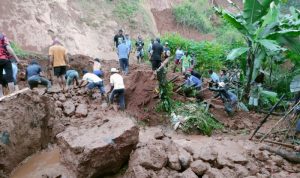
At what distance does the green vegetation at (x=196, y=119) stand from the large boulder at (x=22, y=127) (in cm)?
369

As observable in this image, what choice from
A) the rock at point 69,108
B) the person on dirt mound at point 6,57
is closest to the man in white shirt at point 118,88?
the rock at point 69,108

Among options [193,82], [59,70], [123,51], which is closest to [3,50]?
[59,70]

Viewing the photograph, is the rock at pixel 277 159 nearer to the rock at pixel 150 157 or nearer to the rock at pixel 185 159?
the rock at pixel 185 159

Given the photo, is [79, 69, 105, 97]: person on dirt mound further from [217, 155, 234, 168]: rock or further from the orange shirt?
[217, 155, 234, 168]: rock

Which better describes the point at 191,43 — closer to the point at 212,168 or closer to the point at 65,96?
the point at 65,96

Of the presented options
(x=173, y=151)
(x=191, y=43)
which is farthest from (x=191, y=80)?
(x=191, y=43)

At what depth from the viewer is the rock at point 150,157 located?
5227 millimetres

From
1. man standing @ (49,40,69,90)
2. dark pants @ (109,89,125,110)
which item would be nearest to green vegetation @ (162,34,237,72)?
dark pants @ (109,89,125,110)

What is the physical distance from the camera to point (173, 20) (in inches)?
1193

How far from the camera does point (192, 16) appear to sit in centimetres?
3006

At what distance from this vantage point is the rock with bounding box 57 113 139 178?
5070 millimetres

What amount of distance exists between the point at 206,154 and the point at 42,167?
2624 millimetres

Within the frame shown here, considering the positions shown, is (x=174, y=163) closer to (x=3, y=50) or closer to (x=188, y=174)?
(x=188, y=174)

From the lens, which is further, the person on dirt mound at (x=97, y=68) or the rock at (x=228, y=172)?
the person on dirt mound at (x=97, y=68)
